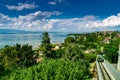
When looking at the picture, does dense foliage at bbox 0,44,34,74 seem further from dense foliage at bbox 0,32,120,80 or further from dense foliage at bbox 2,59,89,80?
dense foliage at bbox 2,59,89,80

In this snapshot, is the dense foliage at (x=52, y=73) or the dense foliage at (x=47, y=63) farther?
the dense foliage at (x=47, y=63)

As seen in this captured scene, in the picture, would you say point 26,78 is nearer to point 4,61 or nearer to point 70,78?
point 70,78

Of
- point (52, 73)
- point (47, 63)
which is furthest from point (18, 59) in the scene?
point (52, 73)

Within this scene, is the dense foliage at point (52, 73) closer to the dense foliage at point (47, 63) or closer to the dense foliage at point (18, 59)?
the dense foliage at point (47, 63)

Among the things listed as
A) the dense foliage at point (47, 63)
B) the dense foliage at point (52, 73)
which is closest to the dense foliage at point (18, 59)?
the dense foliage at point (47, 63)

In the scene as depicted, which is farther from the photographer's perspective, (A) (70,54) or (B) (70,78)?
(A) (70,54)

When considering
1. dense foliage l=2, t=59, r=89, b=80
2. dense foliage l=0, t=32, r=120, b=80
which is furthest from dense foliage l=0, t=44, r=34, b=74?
dense foliage l=2, t=59, r=89, b=80

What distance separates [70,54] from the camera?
132 feet

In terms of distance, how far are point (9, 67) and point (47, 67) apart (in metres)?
25.5

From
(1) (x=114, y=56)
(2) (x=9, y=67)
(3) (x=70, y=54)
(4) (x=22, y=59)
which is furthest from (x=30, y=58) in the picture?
(1) (x=114, y=56)

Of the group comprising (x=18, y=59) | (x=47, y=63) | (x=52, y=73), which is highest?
(x=47, y=63)

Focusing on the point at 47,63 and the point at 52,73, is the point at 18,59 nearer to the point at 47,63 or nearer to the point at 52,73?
the point at 47,63

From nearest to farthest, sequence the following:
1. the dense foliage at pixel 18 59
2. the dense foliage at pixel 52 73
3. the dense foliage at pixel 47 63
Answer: the dense foliage at pixel 52 73
the dense foliage at pixel 47 63
the dense foliage at pixel 18 59

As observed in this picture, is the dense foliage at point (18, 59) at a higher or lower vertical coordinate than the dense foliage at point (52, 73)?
lower
